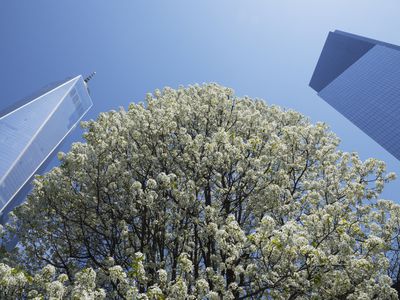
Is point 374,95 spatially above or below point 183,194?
above

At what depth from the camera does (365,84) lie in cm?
13650

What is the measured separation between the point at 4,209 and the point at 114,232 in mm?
150760

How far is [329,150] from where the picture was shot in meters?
21.4

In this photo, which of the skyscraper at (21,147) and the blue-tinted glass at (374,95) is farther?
the skyscraper at (21,147)

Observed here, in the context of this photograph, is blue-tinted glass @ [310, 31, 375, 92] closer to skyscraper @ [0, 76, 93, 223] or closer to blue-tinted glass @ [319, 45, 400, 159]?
blue-tinted glass @ [319, 45, 400, 159]

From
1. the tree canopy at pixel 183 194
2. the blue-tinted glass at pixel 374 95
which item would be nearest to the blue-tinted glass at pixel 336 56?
the blue-tinted glass at pixel 374 95

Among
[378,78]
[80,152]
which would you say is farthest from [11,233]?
[378,78]

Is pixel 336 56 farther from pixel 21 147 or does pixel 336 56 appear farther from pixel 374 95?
pixel 21 147

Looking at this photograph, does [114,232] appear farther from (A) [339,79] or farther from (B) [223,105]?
(A) [339,79]

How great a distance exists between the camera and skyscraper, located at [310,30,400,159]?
112625 mm

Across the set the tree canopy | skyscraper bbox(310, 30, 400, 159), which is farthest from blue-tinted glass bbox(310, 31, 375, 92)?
the tree canopy

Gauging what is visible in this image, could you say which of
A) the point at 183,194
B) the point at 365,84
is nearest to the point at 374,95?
the point at 365,84

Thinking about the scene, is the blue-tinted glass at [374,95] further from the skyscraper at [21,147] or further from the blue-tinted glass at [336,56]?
the skyscraper at [21,147]

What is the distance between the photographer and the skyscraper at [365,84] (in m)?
113
